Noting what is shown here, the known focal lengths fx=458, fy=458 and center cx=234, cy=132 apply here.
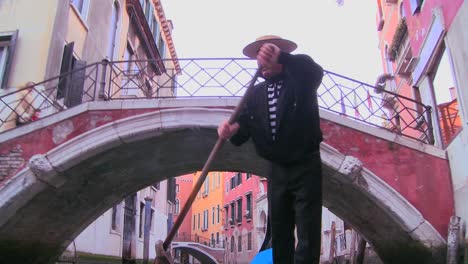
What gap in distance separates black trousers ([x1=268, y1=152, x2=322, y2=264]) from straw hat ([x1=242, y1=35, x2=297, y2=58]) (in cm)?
50

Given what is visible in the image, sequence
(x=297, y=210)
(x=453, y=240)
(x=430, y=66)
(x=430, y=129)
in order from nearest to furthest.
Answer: (x=297, y=210), (x=453, y=240), (x=430, y=129), (x=430, y=66)

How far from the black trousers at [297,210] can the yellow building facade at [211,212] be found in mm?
25026

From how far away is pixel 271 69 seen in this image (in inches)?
71.5

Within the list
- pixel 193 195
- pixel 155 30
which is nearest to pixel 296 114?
pixel 193 195

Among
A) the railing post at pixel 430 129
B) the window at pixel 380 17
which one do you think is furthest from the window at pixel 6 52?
the window at pixel 380 17

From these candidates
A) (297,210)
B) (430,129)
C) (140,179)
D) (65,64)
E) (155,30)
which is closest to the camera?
(297,210)

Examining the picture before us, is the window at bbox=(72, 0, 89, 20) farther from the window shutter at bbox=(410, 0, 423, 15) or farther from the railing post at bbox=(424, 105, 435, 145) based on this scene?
the railing post at bbox=(424, 105, 435, 145)

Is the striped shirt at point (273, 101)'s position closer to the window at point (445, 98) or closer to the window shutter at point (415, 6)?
the window at point (445, 98)

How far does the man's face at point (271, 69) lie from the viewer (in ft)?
5.85

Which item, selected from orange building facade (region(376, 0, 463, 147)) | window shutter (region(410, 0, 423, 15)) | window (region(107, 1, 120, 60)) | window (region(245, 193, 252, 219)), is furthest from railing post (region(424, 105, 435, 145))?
window (region(245, 193, 252, 219))

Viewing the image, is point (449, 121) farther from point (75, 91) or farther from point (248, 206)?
point (248, 206)

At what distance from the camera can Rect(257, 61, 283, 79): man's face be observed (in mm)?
1784

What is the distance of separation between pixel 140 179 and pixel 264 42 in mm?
4799

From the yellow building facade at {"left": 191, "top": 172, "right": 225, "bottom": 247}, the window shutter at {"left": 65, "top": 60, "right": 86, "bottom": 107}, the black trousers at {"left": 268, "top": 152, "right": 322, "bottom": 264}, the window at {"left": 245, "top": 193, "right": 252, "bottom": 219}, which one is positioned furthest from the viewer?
the yellow building facade at {"left": 191, "top": 172, "right": 225, "bottom": 247}
